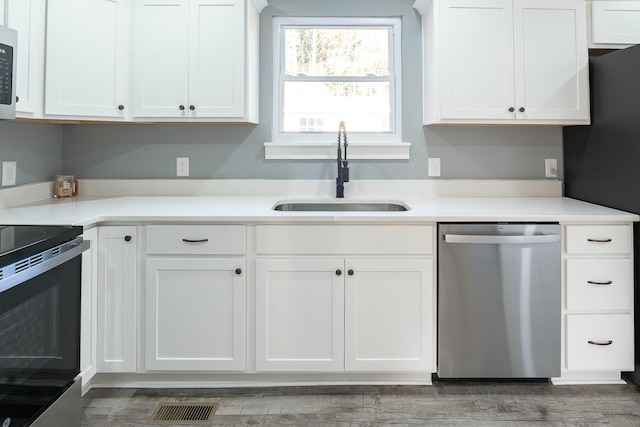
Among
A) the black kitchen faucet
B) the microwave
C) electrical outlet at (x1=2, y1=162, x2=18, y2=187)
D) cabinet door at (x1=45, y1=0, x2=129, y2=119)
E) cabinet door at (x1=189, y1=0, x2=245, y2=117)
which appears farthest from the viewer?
the black kitchen faucet

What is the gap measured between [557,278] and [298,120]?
167 centimetres

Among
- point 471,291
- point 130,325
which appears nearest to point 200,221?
point 130,325

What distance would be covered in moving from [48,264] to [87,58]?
137 cm

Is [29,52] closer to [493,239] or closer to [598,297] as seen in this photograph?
[493,239]

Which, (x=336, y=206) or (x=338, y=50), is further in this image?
(x=338, y=50)

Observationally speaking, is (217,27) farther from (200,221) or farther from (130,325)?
(130,325)

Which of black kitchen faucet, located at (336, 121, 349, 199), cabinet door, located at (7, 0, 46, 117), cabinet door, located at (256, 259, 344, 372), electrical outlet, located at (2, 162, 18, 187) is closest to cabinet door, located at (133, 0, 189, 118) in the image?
cabinet door, located at (7, 0, 46, 117)

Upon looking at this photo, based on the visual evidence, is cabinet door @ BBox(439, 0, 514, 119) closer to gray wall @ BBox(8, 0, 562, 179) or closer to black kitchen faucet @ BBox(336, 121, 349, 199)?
gray wall @ BBox(8, 0, 562, 179)

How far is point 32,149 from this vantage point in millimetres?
2725

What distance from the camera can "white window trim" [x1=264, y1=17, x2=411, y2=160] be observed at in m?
3.02

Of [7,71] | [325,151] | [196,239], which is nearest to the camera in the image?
[7,71]

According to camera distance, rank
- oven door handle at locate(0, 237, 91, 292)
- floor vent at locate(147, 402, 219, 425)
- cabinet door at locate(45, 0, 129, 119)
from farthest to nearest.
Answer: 1. cabinet door at locate(45, 0, 129, 119)
2. floor vent at locate(147, 402, 219, 425)
3. oven door handle at locate(0, 237, 91, 292)

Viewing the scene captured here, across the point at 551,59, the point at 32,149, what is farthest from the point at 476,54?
the point at 32,149

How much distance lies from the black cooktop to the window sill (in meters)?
1.41
